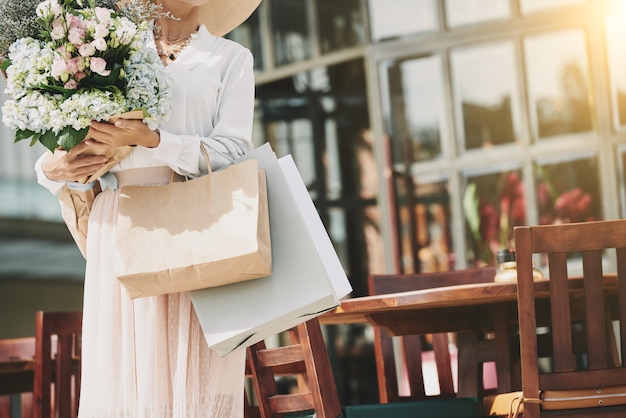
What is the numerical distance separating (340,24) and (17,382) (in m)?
Result: 3.11

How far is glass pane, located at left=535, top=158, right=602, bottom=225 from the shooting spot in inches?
181

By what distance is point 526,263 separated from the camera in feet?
7.11

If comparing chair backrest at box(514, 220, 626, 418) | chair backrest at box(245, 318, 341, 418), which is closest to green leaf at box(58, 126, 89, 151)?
chair backrest at box(245, 318, 341, 418)

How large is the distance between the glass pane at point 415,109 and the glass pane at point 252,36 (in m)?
1.13

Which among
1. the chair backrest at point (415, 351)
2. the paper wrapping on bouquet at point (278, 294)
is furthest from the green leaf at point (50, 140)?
the chair backrest at point (415, 351)

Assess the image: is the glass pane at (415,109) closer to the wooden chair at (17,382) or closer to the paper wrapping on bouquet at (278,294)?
the wooden chair at (17,382)

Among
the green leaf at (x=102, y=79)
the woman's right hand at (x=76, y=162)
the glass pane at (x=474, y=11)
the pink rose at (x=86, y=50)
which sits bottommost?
the woman's right hand at (x=76, y=162)

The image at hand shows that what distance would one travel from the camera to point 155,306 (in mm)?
1820

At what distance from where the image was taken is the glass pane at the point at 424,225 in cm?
496

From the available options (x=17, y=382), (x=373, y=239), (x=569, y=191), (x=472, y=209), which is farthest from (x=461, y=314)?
(x=373, y=239)

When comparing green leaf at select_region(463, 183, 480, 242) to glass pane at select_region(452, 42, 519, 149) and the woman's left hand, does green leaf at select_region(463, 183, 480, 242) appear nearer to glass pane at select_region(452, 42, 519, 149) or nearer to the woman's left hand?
glass pane at select_region(452, 42, 519, 149)

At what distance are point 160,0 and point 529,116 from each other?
307 cm

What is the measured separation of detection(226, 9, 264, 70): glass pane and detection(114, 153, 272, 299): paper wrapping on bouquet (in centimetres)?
421

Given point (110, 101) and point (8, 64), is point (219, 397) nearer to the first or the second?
point (110, 101)
